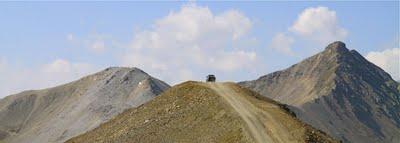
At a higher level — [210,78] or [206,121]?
[210,78]

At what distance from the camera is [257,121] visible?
2712 inches

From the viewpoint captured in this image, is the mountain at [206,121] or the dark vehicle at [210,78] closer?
the mountain at [206,121]

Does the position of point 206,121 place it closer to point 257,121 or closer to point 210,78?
point 257,121

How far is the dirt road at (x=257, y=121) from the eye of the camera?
6519 cm

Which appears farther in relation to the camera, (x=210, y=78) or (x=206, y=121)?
(x=210, y=78)

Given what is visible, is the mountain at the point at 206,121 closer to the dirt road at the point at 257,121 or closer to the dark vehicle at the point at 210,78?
the dirt road at the point at 257,121

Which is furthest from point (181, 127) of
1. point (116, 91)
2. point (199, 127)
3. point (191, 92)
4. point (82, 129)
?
point (116, 91)

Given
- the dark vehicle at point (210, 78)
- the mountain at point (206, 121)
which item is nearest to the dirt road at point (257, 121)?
the mountain at point (206, 121)

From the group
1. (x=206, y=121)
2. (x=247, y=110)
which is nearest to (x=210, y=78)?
(x=247, y=110)

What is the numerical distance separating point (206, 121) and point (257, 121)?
517 cm

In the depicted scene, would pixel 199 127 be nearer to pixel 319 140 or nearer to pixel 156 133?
pixel 156 133

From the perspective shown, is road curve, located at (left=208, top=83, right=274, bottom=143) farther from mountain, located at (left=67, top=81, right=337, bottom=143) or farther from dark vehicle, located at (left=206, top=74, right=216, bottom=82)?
dark vehicle, located at (left=206, top=74, right=216, bottom=82)

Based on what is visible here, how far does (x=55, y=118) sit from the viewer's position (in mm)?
189875

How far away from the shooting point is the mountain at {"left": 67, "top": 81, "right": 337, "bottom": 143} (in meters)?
66.1
